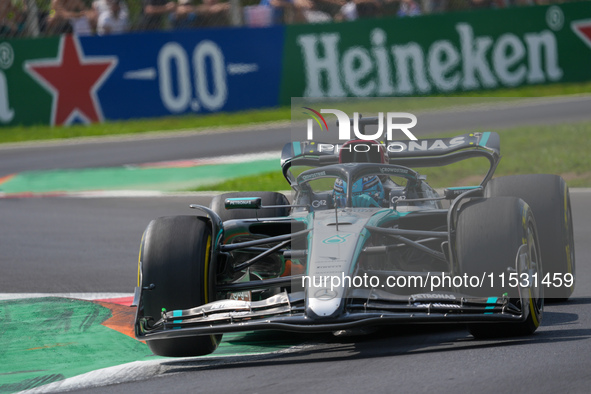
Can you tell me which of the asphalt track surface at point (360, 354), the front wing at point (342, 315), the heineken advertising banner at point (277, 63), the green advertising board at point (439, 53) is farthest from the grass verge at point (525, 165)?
the front wing at point (342, 315)

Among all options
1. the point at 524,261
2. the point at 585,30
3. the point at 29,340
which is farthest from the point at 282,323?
the point at 585,30

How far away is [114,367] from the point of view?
18.4 feet

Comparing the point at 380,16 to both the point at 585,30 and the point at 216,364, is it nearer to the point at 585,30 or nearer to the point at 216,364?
the point at 585,30

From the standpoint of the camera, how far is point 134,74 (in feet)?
59.6

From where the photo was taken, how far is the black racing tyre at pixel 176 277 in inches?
223

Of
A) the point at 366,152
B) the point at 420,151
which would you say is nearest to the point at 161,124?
the point at 420,151

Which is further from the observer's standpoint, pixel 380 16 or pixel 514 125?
pixel 380 16

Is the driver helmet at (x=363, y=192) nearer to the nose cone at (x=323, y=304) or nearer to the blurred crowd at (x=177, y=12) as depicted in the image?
the nose cone at (x=323, y=304)

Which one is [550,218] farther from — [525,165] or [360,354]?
[525,165]

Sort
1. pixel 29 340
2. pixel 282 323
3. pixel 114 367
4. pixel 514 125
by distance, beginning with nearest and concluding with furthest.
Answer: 1. pixel 282 323
2. pixel 114 367
3. pixel 29 340
4. pixel 514 125

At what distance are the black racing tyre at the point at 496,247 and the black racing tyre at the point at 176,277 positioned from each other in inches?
55.5

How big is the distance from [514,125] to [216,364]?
11855mm

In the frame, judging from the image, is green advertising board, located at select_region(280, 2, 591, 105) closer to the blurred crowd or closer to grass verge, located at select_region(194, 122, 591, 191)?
the blurred crowd

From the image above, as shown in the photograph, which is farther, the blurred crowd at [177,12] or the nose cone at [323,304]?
the blurred crowd at [177,12]
